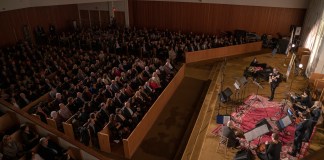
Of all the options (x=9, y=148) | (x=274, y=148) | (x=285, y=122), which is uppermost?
(x=285, y=122)

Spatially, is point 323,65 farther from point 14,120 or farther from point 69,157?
point 14,120

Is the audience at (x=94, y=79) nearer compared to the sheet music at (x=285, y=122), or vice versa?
the sheet music at (x=285, y=122)

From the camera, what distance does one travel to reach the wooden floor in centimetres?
639

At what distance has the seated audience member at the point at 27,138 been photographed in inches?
224

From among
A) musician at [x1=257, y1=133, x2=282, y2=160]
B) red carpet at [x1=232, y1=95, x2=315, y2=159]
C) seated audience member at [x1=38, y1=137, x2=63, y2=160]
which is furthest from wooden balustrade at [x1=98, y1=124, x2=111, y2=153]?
musician at [x1=257, y1=133, x2=282, y2=160]

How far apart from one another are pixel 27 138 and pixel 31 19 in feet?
42.6

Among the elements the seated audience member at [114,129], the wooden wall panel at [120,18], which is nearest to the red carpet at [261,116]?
the seated audience member at [114,129]

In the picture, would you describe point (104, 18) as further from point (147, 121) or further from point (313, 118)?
point (313, 118)

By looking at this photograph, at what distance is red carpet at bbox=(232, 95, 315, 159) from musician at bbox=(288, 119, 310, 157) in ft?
0.65

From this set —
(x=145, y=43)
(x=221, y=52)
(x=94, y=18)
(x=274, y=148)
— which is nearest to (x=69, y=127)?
(x=274, y=148)

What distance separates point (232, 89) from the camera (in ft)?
31.3

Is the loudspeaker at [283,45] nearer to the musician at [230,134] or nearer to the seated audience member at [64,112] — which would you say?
the musician at [230,134]

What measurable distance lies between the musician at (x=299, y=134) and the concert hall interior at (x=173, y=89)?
1.0 inches

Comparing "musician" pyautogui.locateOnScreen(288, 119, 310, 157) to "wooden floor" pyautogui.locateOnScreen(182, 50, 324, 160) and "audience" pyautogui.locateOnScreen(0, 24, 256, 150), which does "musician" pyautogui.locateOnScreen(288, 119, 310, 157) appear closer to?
"wooden floor" pyautogui.locateOnScreen(182, 50, 324, 160)
